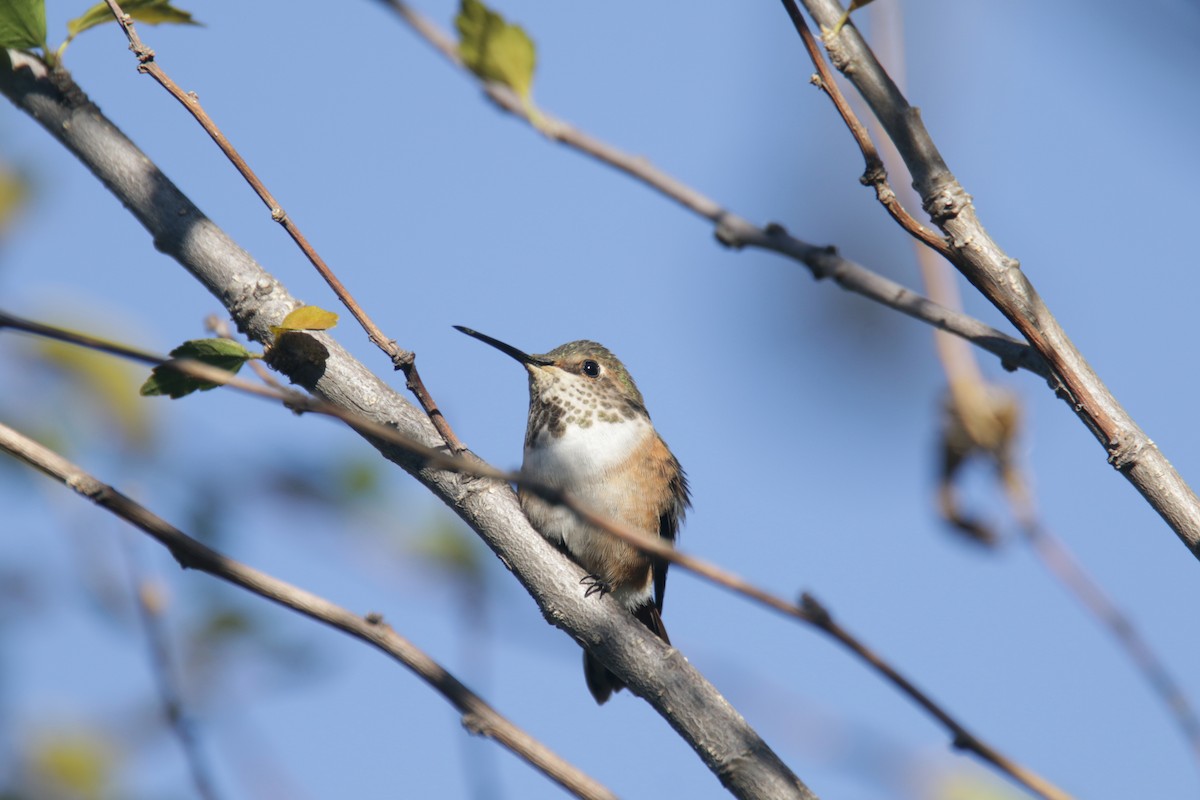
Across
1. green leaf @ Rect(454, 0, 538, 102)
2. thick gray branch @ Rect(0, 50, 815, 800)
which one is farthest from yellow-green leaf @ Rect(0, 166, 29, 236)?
green leaf @ Rect(454, 0, 538, 102)

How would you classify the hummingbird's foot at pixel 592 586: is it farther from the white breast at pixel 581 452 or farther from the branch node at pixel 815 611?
the branch node at pixel 815 611

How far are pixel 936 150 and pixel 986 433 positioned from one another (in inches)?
20.3

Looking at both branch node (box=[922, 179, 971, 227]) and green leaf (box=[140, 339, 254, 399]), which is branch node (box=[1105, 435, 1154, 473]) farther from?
green leaf (box=[140, 339, 254, 399])

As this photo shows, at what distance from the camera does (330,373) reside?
2.97 meters

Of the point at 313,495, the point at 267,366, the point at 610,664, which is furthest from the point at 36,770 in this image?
the point at 610,664

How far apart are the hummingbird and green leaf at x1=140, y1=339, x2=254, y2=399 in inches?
72.0

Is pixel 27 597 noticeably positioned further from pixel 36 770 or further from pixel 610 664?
pixel 610 664

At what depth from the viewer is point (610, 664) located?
2918 mm

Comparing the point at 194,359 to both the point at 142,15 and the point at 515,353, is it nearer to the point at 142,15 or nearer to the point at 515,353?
the point at 142,15

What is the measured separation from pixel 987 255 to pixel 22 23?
7.16ft

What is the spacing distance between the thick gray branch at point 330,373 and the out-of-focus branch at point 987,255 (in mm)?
1167

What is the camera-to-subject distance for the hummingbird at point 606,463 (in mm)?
4750

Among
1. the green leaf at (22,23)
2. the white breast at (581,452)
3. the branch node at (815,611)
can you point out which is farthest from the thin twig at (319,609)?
the white breast at (581,452)

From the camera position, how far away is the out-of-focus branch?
192 cm
